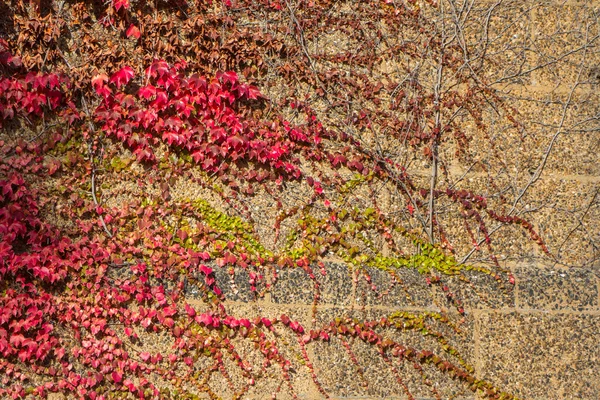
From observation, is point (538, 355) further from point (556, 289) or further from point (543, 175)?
point (543, 175)

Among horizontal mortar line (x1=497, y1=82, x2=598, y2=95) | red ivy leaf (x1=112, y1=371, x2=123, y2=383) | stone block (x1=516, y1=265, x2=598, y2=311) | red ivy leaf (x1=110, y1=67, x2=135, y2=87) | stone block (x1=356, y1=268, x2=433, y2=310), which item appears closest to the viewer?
red ivy leaf (x1=112, y1=371, x2=123, y2=383)

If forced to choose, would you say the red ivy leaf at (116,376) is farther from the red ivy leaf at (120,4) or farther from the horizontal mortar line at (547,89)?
the horizontal mortar line at (547,89)

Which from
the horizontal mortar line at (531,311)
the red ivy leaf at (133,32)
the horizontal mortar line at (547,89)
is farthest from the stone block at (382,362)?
the red ivy leaf at (133,32)

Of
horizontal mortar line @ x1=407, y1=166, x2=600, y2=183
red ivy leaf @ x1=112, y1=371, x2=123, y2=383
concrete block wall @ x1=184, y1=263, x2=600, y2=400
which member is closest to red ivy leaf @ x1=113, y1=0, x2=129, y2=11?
concrete block wall @ x1=184, y1=263, x2=600, y2=400

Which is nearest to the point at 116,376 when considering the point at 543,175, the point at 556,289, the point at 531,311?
the point at 531,311

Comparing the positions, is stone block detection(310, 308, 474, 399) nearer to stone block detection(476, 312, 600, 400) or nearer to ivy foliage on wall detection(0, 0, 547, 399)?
ivy foliage on wall detection(0, 0, 547, 399)

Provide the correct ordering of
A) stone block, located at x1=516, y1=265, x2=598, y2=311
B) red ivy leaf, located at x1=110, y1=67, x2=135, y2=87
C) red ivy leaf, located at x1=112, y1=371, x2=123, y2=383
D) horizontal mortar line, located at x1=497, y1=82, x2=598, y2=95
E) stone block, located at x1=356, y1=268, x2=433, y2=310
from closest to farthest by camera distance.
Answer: red ivy leaf, located at x1=112, y1=371, x2=123, y2=383 < red ivy leaf, located at x1=110, y1=67, x2=135, y2=87 < stone block, located at x1=356, y1=268, x2=433, y2=310 < stone block, located at x1=516, y1=265, x2=598, y2=311 < horizontal mortar line, located at x1=497, y1=82, x2=598, y2=95

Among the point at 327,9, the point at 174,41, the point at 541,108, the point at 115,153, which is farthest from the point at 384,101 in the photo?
the point at 115,153

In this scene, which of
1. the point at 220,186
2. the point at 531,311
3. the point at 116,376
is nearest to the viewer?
the point at 116,376

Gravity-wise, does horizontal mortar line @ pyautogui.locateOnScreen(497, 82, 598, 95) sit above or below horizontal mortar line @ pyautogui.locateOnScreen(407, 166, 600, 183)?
above

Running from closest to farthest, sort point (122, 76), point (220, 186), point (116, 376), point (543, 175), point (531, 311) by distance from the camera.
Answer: point (116, 376)
point (122, 76)
point (220, 186)
point (531, 311)
point (543, 175)

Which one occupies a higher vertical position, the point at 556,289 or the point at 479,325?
the point at 556,289

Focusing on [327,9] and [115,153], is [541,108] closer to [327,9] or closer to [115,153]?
[327,9]
